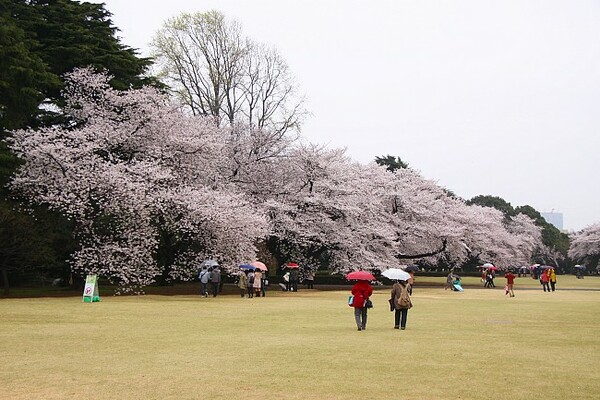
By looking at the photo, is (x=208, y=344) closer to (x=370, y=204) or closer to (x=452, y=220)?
(x=370, y=204)

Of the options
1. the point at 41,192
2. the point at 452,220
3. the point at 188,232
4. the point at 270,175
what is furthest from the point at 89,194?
the point at 452,220

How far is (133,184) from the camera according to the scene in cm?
3139

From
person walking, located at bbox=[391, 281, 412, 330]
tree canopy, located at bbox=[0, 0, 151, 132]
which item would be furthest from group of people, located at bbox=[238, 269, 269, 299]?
person walking, located at bbox=[391, 281, 412, 330]

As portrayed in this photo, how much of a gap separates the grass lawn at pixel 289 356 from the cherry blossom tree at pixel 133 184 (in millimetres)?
10119

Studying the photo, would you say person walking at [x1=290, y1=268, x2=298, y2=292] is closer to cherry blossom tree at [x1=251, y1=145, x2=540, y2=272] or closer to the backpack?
cherry blossom tree at [x1=251, y1=145, x2=540, y2=272]

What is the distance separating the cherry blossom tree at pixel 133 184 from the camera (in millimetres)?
31672

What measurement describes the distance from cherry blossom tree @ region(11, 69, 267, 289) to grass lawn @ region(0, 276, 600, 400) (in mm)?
10119

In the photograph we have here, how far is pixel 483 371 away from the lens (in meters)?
10.9

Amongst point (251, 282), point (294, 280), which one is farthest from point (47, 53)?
point (294, 280)

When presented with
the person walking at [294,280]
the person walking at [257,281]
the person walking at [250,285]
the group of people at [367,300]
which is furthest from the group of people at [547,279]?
the group of people at [367,300]

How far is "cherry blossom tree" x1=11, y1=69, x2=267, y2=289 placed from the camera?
1247 inches

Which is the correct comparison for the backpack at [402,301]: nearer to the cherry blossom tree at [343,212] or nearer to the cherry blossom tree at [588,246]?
the cherry blossom tree at [343,212]

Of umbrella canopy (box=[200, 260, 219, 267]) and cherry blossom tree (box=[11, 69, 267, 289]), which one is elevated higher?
cherry blossom tree (box=[11, 69, 267, 289])

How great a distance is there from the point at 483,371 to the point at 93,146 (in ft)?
85.0
